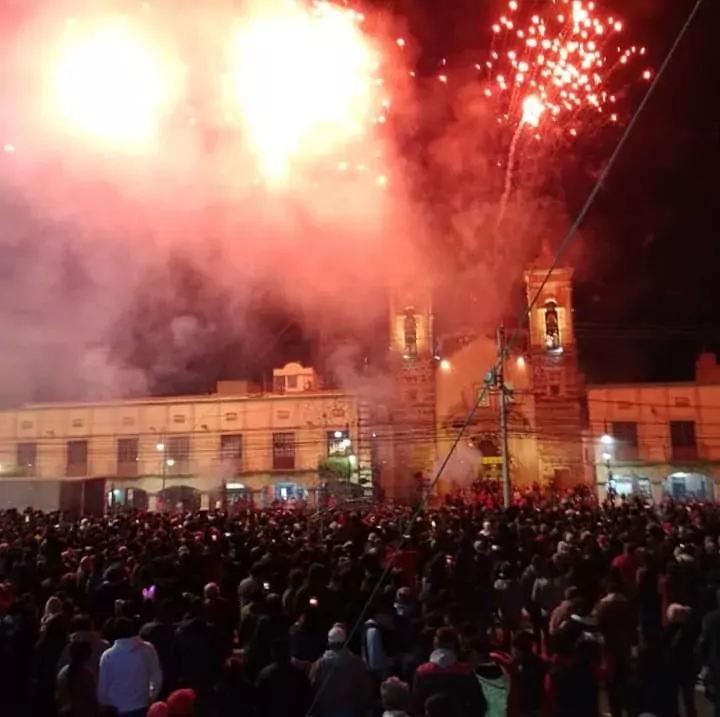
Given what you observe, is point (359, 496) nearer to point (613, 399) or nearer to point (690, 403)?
point (613, 399)

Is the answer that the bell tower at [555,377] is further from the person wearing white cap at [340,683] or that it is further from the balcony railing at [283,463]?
the person wearing white cap at [340,683]

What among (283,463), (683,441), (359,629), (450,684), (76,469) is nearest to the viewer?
(450,684)

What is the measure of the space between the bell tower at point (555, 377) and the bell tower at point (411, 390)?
5463 mm

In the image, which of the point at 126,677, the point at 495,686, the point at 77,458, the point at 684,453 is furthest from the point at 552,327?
the point at 126,677

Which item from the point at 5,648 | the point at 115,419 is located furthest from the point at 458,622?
the point at 115,419

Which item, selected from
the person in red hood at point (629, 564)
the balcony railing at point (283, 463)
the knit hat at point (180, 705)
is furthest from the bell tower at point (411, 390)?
the knit hat at point (180, 705)

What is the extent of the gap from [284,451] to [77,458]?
36.9 feet

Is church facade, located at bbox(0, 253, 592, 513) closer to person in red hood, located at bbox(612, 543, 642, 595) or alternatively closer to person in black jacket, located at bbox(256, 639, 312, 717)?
person in red hood, located at bbox(612, 543, 642, 595)

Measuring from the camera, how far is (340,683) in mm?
5383

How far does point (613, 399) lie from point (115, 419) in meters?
26.2

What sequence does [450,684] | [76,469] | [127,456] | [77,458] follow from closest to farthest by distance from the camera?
[450,684] → [76,469] → [127,456] → [77,458]

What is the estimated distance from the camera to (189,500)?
40.6 meters

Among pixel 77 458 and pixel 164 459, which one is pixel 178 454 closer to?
pixel 164 459

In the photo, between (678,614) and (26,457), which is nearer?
(678,614)
